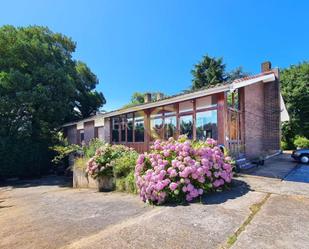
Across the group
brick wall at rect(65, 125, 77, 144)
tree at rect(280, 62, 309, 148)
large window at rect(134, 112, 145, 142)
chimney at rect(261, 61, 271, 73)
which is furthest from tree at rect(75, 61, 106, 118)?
tree at rect(280, 62, 309, 148)

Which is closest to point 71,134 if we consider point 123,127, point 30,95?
point 30,95

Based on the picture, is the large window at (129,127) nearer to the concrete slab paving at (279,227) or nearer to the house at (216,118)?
the house at (216,118)

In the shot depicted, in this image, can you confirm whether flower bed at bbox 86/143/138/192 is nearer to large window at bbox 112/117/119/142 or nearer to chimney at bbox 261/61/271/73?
large window at bbox 112/117/119/142

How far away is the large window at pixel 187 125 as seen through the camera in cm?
1058

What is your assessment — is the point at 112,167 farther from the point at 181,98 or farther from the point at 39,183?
the point at 39,183

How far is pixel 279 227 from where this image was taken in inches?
153

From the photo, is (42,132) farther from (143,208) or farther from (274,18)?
(274,18)

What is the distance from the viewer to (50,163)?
17828 millimetres

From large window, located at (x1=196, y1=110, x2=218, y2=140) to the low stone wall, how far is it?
168 inches

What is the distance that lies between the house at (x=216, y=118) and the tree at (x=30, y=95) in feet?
11.4

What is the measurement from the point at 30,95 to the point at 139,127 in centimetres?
734

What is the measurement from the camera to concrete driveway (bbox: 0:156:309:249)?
3578mm

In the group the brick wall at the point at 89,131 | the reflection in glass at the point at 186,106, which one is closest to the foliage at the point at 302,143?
the reflection in glass at the point at 186,106

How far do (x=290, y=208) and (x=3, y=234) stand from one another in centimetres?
597
